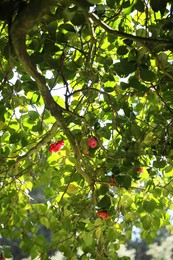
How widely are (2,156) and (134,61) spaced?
835 mm

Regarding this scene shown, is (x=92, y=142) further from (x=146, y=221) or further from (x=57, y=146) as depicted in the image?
(x=146, y=221)

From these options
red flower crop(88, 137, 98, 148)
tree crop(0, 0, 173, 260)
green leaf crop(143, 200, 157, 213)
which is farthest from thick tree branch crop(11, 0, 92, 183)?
green leaf crop(143, 200, 157, 213)

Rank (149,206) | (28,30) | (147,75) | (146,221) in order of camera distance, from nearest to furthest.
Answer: (28,30) < (147,75) < (149,206) < (146,221)

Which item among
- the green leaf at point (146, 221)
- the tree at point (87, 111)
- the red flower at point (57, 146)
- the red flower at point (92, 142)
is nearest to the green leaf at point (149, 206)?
the tree at point (87, 111)

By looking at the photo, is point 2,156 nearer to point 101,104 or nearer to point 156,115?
point 101,104

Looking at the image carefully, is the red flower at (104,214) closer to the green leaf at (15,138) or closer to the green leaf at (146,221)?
the green leaf at (146,221)

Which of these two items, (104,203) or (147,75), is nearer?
(147,75)

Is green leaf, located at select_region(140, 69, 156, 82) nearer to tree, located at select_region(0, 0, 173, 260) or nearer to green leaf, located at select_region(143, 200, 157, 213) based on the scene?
tree, located at select_region(0, 0, 173, 260)

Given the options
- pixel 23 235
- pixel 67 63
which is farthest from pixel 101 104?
pixel 23 235

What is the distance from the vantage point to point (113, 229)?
1.63m

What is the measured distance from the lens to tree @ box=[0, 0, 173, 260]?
116 centimetres

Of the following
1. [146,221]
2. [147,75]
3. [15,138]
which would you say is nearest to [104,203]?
[146,221]

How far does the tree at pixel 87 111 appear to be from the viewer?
1.16 m

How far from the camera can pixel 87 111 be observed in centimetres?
156
